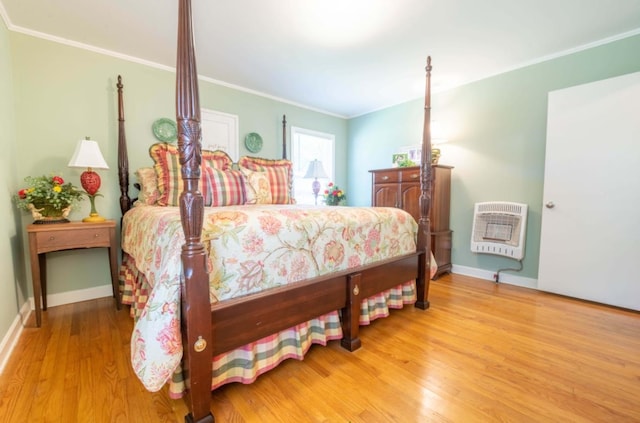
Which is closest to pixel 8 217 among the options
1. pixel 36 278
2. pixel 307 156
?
pixel 36 278

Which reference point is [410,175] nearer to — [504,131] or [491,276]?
[504,131]

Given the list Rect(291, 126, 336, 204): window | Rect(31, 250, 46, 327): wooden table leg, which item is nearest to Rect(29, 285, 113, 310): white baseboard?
Rect(31, 250, 46, 327): wooden table leg

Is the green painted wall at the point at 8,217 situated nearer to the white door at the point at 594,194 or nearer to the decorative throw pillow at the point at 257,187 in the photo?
the decorative throw pillow at the point at 257,187

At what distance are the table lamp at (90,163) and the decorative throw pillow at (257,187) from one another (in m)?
1.10

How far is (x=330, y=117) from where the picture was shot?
438cm

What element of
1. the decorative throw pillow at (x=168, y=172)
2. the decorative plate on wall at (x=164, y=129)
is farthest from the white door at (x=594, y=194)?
the decorative plate on wall at (x=164, y=129)

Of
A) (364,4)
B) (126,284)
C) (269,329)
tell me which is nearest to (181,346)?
(269,329)

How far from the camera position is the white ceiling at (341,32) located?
1911 mm

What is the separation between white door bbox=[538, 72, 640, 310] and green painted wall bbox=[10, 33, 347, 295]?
3.86 metres

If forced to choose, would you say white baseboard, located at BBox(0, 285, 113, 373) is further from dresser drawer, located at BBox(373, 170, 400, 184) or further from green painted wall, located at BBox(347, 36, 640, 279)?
green painted wall, located at BBox(347, 36, 640, 279)

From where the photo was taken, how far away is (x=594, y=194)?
7.79 ft

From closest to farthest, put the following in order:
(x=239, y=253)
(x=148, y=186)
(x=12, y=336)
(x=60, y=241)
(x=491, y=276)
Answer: (x=239, y=253)
(x=12, y=336)
(x=60, y=241)
(x=148, y=186)
(x=491, y=276)

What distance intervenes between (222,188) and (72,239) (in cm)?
114

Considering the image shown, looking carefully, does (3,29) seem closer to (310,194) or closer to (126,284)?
(126,284)
